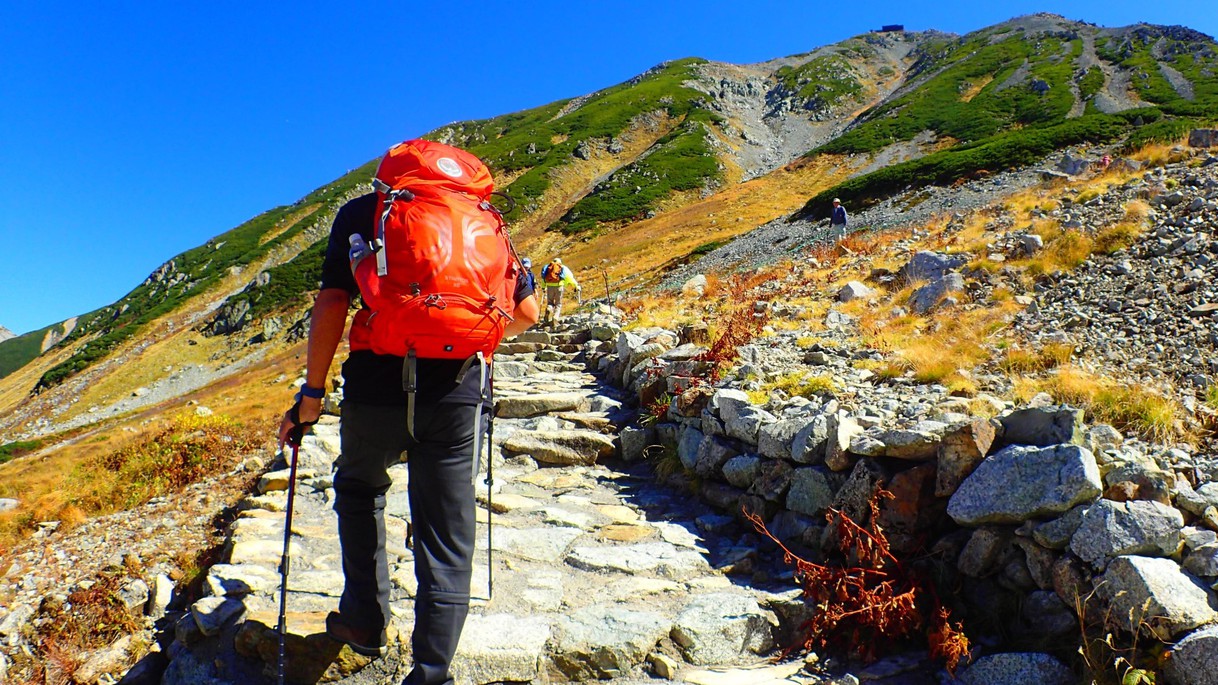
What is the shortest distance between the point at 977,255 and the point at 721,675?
9351 millimetres

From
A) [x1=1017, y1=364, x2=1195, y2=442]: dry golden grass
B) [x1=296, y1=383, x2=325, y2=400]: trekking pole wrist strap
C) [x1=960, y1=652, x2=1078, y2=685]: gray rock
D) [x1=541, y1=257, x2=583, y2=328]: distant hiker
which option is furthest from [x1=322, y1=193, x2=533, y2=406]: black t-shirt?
[x1=541, y1=257, x2=583, y2=328]: distant hiker

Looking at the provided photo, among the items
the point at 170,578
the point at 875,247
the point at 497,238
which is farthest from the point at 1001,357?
the point at 875,247

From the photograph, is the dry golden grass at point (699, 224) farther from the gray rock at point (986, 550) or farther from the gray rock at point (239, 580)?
the gray rock at point (986, 550)

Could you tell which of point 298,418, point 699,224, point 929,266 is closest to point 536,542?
point 298,418

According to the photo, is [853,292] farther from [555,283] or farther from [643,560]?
[643,560]

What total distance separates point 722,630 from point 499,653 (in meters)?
1.16

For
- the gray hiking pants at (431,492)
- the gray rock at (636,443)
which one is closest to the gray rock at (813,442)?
the gray rock at (636,443)

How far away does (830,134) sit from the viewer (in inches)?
3105

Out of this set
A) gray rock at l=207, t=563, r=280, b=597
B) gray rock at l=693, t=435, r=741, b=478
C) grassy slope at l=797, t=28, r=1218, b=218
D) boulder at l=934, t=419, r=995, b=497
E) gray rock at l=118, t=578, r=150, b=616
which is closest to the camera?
boulder at l=934, t=419, r=995, b=497

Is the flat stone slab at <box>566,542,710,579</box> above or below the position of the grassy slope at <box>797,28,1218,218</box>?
below

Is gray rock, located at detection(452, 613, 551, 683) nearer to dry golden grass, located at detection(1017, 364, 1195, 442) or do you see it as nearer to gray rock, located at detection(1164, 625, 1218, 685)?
gray rock, located at detection(1164, 625, 1218, 685)

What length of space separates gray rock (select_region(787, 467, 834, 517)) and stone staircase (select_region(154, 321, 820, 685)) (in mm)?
436

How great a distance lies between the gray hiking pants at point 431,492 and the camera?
253cm

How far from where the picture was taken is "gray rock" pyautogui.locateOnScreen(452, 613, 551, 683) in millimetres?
3117
